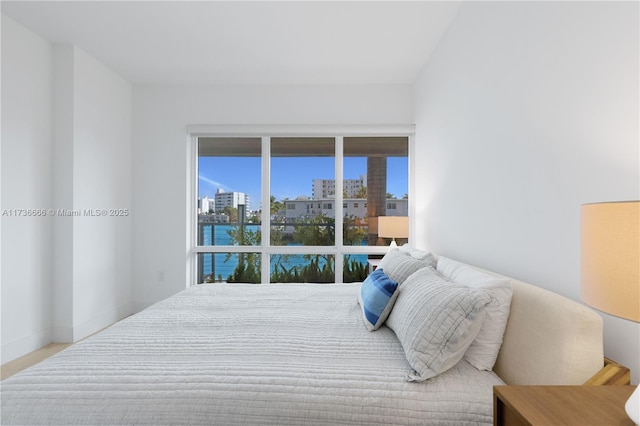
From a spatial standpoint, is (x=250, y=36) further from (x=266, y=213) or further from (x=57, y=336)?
(x=57, y=336)

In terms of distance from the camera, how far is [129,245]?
13.0 ft

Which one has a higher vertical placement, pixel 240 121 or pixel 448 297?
pixel 240 121

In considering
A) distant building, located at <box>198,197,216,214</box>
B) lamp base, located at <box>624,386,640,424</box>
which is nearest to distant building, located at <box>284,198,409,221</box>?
distant building, located at <box>198,197,216,214</box>

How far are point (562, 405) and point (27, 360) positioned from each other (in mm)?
3537

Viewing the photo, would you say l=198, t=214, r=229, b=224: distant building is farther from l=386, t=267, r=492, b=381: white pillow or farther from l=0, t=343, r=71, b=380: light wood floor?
l=386, t=267, r=492, b=381: white pillow

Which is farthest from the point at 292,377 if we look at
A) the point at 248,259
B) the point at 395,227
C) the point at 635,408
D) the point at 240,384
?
the point at 248,259

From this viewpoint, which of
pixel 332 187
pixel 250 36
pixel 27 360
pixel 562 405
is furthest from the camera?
pixel 332 187

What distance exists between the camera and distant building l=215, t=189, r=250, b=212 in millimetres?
4098

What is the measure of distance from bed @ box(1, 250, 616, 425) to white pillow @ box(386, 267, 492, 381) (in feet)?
0.11

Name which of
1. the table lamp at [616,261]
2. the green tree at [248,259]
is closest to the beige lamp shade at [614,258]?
the table lamp at [616,261]

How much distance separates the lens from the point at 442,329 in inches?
50.9

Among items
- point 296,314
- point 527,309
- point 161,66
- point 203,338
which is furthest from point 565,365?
point 161,66

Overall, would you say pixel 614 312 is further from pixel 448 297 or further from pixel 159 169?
pixel 159 169

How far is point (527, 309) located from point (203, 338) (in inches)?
54.1
